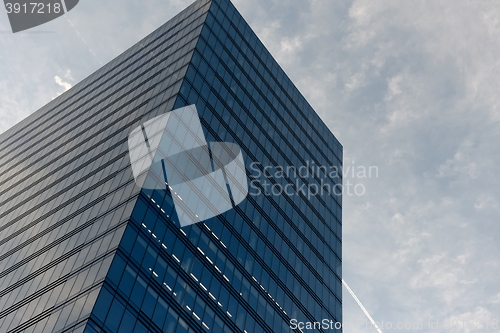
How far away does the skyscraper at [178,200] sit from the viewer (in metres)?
46.6

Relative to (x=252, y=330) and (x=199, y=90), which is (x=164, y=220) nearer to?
(x=252, y=330)

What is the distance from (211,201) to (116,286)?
1764 cm

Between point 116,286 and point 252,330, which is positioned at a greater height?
point 252,330

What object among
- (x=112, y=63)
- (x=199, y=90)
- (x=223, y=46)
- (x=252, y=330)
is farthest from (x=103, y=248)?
(x=112, y=63)

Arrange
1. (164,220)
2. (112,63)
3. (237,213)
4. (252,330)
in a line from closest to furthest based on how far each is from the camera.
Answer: (164,220) → (252,330) → (237,213) → (112,63)

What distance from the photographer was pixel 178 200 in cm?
5384

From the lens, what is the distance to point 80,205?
57938mm

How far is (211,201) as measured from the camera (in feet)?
192

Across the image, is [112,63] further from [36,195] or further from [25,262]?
[25,262]

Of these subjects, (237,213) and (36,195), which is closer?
(237,213)

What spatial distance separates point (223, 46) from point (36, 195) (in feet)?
100

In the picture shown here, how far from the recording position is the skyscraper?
46625 mm

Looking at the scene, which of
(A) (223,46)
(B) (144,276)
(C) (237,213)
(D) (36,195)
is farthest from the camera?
(A) (223,46)

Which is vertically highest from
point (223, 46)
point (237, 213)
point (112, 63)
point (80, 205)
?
point (112, 63)
